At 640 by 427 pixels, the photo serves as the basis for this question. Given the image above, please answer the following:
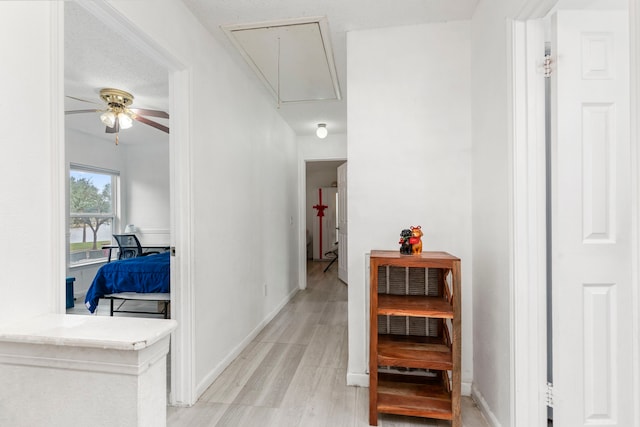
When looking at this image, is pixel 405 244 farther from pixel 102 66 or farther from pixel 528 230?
pixel 102 66

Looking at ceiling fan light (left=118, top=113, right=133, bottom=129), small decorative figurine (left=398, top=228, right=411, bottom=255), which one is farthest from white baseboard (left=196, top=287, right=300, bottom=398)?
ceiling fan light (left=118, top=113, right=133, bottom=129)

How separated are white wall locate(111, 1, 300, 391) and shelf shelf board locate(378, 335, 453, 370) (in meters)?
1.19

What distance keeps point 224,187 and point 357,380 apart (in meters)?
1.71

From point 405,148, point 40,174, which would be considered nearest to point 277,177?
point 405,148

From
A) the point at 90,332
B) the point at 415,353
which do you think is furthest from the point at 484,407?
the point at 90,332

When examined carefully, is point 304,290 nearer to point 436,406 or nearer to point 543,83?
point 436,406

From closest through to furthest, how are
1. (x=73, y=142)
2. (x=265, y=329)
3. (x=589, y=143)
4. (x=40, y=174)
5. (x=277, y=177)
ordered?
(x=40, y=174) → (x=589, y=143) → (x=265, y=329) → (x=277, y=177) → (x=73, y=142)

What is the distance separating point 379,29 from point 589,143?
58.0 inches

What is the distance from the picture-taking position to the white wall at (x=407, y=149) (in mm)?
2066

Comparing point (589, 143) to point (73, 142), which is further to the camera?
point (73, 142)

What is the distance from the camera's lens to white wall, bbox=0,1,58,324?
36.9 inches

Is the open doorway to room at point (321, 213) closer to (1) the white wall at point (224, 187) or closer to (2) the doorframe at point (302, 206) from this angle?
(2) the doorframe at point (302, 206)

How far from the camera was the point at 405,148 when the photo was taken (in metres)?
2.12

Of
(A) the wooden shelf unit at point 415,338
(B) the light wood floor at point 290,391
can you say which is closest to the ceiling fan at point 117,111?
(B) the light wood floor at point 290,391
